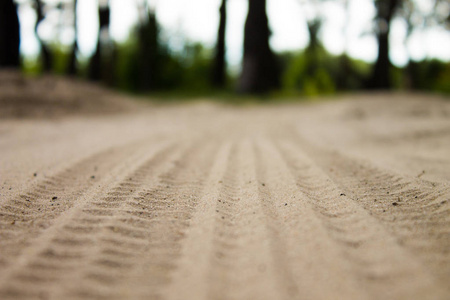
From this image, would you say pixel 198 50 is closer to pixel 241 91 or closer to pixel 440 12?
pixel 241 91

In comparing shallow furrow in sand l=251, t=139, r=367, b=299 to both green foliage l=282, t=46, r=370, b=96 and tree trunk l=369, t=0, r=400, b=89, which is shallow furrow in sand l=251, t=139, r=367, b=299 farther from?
tree trunk l=369, t=0, r=400, b=89

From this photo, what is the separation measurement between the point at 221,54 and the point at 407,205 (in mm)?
15189

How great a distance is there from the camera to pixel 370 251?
1.48 meters

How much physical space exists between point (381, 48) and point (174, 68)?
36.9ft

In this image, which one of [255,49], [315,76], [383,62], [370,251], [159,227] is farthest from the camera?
[315,76]

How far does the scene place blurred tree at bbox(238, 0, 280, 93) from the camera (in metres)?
12.0

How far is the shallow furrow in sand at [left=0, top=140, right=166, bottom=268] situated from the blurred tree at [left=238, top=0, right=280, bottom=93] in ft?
31.6

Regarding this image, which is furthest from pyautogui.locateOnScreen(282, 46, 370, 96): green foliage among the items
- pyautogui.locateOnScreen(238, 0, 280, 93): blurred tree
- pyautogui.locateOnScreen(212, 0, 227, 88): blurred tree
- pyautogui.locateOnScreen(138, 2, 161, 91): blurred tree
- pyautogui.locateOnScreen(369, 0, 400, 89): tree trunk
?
pyautogui.locateOnScreen(138, 2, 161, 91): blurred tree

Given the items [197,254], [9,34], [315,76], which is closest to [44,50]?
[9,34]

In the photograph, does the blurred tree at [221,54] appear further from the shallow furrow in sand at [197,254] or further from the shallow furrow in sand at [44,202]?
the shallow furrow in sand at [197,254]

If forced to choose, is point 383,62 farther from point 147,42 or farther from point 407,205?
point 407,205

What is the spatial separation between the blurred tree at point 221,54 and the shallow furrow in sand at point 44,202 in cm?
1322

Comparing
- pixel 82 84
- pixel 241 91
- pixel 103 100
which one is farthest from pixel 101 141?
pixel 241 91

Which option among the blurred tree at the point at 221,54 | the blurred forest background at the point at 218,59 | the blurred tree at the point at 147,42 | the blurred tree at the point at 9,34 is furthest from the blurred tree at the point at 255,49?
the blurred tree at the point at 9,34
